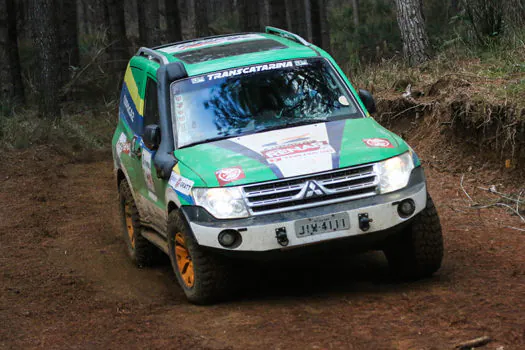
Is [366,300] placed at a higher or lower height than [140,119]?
lower

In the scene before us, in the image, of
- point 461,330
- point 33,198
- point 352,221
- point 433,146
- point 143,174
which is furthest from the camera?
point 33,198

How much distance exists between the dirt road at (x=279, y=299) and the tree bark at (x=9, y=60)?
33.8 ft

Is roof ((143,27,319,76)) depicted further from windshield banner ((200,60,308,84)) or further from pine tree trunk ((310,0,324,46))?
pine tree trunk ((310,0,324,46))

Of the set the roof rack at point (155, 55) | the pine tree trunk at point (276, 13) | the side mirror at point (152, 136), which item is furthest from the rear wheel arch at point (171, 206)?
the pine tree trunk at point (276, 13)

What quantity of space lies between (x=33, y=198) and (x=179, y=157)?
20.6ft

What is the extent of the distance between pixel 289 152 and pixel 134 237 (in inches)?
110

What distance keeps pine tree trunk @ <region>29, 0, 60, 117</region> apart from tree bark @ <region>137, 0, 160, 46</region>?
5805 mm

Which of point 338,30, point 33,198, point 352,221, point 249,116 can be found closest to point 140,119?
point 249,116

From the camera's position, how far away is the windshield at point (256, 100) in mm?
7148

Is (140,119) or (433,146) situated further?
(433,146)

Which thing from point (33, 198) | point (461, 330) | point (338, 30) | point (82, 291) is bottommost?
point (338, 30)

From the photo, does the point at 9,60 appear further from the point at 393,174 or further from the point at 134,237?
the point at 393,174

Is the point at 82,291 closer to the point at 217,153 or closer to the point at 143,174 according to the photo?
the point at 143,174

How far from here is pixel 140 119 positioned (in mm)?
8242
